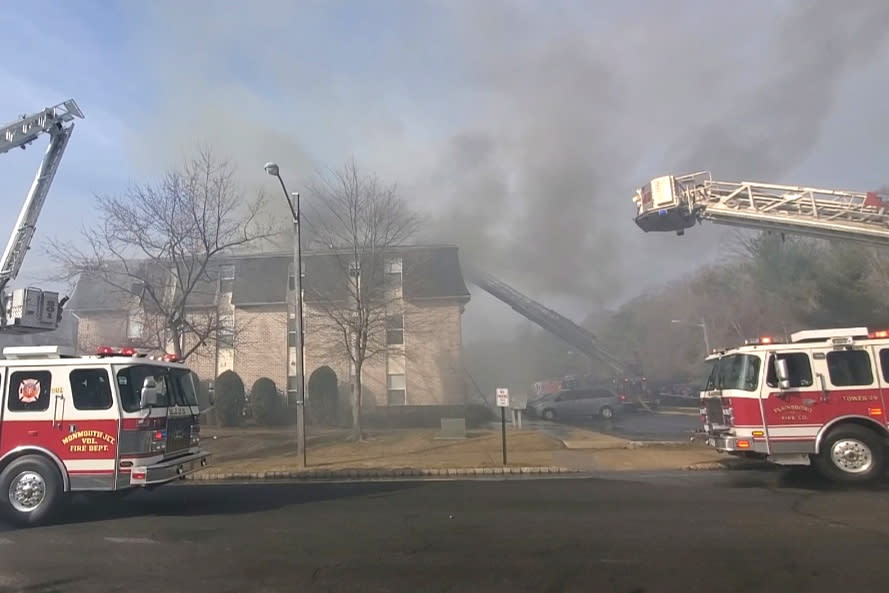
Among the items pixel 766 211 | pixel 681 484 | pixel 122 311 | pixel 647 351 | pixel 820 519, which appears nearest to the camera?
pixel 820 519

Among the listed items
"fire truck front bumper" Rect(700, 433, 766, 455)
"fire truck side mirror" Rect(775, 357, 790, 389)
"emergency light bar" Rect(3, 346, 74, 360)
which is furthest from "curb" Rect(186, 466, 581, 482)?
"emergency light bar" Rect(3, 346, 74, 360)

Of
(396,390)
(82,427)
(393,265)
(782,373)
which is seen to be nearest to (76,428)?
(82,427)

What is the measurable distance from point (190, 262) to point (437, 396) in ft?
39.3

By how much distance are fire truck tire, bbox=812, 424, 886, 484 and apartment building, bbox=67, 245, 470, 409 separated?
12715 millimetres

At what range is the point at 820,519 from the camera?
6469 mm

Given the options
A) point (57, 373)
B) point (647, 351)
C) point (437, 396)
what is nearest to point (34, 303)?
point (57, 373)

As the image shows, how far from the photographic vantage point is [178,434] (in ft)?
27.2

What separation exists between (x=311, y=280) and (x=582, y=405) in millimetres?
12801

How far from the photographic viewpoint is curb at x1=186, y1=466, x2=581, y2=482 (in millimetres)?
11102

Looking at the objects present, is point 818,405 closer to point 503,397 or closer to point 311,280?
point 503,397

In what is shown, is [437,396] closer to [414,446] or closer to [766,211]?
[414,446]

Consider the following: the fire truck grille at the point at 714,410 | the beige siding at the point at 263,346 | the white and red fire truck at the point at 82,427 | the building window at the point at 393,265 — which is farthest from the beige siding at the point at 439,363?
the white and red fire truck at the point at 82,427

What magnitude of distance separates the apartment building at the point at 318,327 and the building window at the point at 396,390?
0.14 feet

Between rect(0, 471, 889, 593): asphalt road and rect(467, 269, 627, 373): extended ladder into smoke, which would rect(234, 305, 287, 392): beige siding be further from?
rect(0, 471, 889, 593): asphalt road
